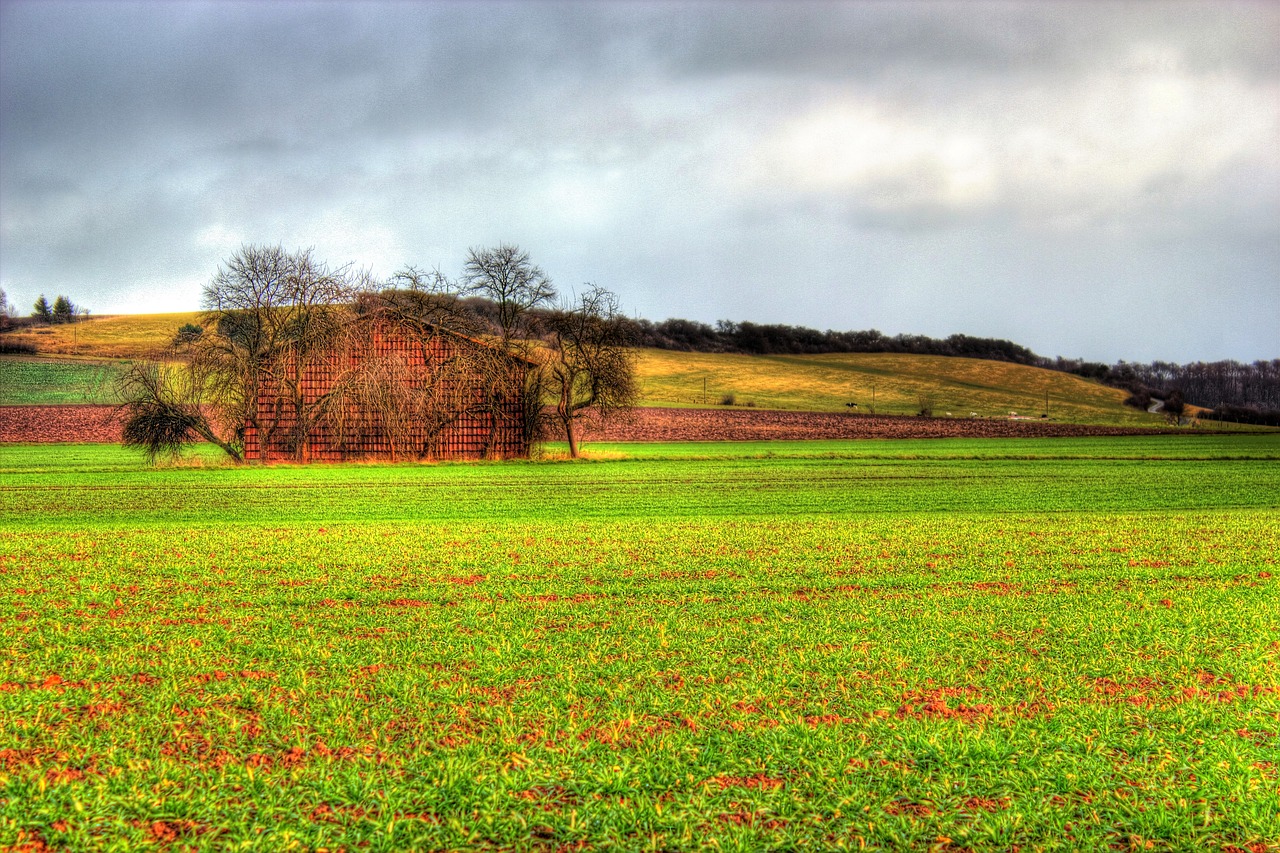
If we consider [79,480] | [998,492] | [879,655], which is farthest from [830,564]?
[79,480]

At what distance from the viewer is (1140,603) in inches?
388

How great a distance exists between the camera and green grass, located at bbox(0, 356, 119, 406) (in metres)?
66.8

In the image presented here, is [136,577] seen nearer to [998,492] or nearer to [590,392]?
[998,492]

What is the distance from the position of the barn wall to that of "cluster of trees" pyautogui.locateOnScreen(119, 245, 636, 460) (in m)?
0.13

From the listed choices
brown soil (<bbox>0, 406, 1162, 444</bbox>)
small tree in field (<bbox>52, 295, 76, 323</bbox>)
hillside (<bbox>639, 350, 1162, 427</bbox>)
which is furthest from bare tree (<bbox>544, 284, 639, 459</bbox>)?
small tree in field (<bbox>52, 295, 76, 323</bbox>)

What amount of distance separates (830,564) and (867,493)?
11.9 m

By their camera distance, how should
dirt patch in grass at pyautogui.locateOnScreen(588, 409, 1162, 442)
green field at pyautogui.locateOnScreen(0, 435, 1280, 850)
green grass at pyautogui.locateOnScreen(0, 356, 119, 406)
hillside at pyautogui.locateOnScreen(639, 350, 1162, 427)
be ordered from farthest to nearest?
hillside at pyautogui.locateOnScreen(639, 350, 1162, 427)
green grass at pyautogui.locateOnScreen(0, 356, 119, 406)
dirt patch in grass at pyautogui.locateOnScreen(588, 409, 1162, 442)
green field at pyautogui.locateOnScreen(0, 435, 1280, 850)

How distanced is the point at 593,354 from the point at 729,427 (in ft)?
75.4

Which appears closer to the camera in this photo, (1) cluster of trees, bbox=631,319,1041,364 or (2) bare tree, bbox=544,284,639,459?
(2) bare tree, bbox=544,284,639,459

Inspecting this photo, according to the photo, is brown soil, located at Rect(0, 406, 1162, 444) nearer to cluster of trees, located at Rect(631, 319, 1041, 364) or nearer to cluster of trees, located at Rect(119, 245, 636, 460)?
cluster of trees, located at Rect(119, 245, 636, 460)

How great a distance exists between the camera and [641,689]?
6.72m

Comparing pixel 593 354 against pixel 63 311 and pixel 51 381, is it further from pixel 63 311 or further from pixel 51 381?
pixel 63 311

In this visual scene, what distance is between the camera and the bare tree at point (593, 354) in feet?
130

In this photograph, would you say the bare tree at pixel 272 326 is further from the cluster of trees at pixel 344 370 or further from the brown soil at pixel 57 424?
the brown soil at pixel 57 424
